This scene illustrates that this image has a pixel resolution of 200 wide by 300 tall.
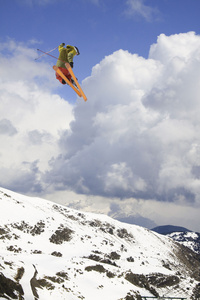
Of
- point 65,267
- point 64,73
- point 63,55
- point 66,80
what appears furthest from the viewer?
point 65,267

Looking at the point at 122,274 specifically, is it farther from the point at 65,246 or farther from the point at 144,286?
the point at 65,246

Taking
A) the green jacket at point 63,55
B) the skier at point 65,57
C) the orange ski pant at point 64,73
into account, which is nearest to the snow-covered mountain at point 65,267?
the orange ski pant at point 64,73

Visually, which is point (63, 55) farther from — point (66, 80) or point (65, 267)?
point (65, 267)

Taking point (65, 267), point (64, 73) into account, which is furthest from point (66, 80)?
point (65, 267)

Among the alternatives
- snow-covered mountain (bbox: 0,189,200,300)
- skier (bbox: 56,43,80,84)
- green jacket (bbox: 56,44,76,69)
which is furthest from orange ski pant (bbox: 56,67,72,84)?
snow-covered mountain (bbox: 0,189,200,300)

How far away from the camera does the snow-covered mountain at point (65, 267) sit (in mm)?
42763

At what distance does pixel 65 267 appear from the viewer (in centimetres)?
6397

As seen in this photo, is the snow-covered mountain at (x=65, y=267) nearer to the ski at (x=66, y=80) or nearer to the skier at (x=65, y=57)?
the ski at (x=66, y=80)

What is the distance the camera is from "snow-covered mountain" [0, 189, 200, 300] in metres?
42.8

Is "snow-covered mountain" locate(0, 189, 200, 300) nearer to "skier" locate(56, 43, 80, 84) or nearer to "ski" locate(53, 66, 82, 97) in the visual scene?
"ski" locate(53, 66, 82, 97)

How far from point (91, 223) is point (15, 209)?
7812cm

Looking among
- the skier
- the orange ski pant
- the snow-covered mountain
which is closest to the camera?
the skier

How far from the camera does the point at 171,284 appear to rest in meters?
99.1

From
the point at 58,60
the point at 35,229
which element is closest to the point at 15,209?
the point at 35,229
